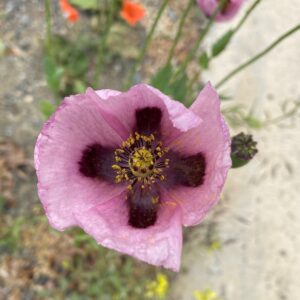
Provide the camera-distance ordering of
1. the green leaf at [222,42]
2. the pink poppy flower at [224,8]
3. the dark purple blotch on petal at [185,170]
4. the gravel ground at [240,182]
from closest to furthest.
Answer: the dark purple blotch on petal at [185,170] < the green leaf at [222,42] < the pink poppy flower at [224,8] < the gravel ground at [240,182]

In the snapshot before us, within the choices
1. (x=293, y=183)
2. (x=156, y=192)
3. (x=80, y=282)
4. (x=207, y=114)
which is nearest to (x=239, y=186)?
(x=293, y=183)

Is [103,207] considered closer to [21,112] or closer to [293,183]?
[21,112]

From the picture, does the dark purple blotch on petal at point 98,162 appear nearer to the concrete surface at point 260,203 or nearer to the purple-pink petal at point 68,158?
the purple-pink petal at point 68,158

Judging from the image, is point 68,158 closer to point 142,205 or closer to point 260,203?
point 142,205

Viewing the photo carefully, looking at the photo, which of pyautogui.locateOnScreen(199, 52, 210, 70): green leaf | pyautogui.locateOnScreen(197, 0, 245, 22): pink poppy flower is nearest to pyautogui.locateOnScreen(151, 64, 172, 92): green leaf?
pyautogui.locateOnScreen(199, 52, 210, 70): green leaf

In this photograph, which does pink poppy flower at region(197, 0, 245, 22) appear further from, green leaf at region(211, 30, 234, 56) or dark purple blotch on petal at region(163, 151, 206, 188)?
dark purple blotch on petal at region(163, 151, 206, 188)

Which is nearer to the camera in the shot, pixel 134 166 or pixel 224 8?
pixel 134 166

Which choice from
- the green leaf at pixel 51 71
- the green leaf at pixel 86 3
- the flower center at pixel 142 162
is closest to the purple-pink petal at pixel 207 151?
the flower center at pixel 142 162

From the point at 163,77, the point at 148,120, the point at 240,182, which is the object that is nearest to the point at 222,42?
the point at 163,77
